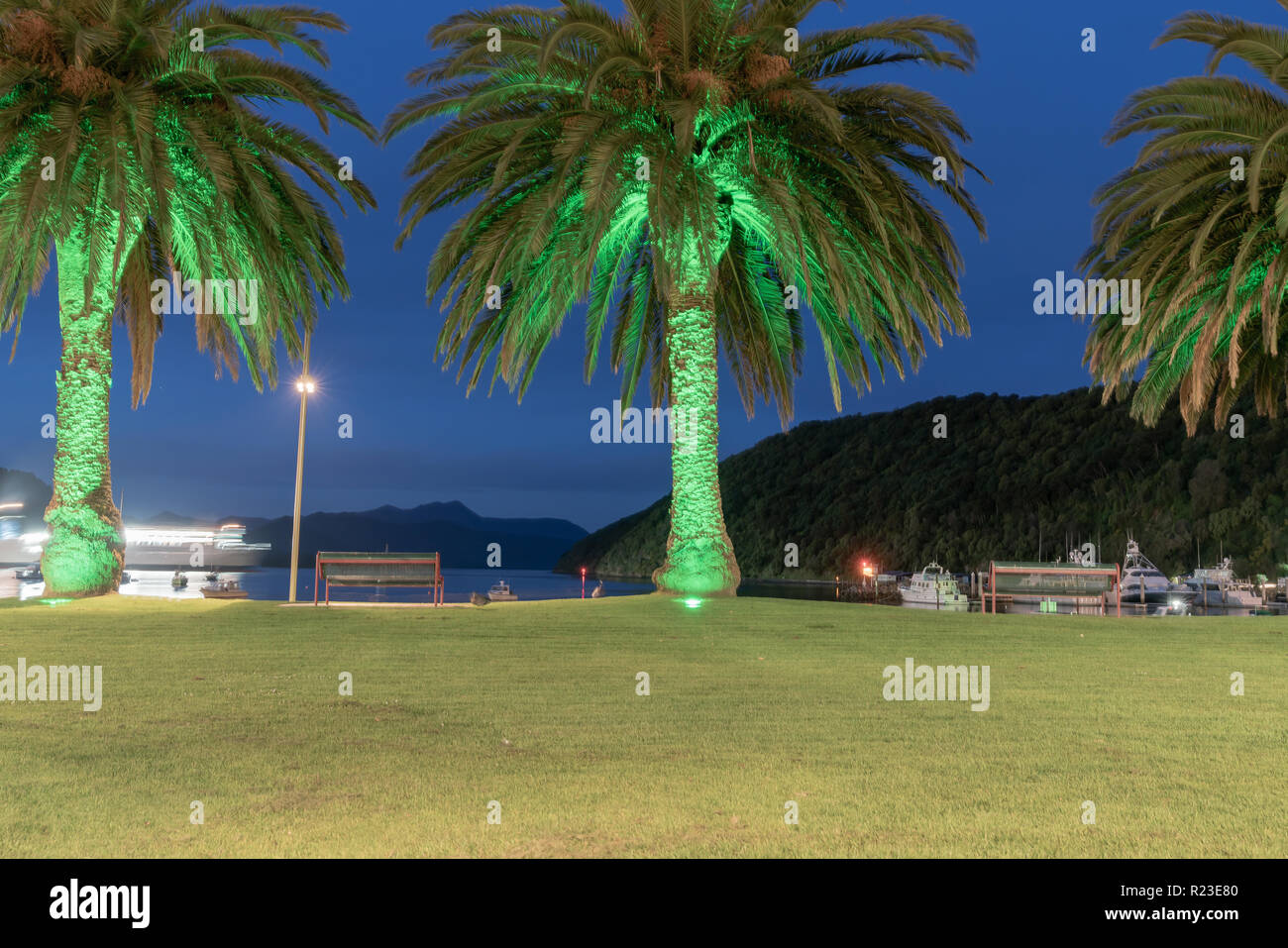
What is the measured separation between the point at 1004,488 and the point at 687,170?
367ft

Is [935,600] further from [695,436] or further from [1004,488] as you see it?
[695,436]

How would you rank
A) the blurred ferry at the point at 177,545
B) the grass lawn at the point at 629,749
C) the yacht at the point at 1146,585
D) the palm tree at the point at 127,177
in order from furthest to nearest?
the yacht at the point at 1146,585 → the blurred ferry at the point at 177,545 → the palm tree at the point at 127,177 → the grass lawn at the point at 629,749

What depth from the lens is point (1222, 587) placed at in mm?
86688

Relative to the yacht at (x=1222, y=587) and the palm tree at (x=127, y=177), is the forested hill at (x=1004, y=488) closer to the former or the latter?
the yacht at (x=1222, y=587)

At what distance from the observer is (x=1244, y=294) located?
19.9 metres

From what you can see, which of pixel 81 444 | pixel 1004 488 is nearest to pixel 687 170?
pixel 81 444

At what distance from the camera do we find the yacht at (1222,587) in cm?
8081

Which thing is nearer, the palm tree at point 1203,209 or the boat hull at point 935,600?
the palm tree at point 1203,209

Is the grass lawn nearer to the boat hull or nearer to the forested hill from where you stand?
the boat hull

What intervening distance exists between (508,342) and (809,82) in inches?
Answer: 251

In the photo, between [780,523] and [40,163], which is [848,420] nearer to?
[780,523]

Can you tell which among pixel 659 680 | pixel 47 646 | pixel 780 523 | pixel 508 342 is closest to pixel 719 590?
pixel 508 342

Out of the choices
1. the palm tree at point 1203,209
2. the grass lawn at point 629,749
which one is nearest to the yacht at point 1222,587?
the palm tree at point 1203,209

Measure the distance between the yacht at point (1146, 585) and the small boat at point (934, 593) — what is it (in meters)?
16.6
